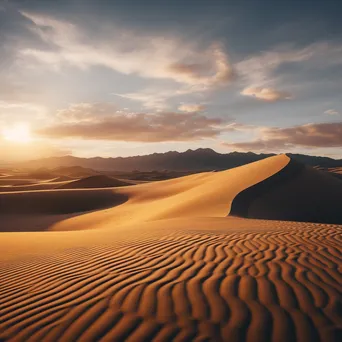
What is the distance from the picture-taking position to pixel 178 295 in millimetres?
3428

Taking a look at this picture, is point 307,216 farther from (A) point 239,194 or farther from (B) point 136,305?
(B) point 136,305

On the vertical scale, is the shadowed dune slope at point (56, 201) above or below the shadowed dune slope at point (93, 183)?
below

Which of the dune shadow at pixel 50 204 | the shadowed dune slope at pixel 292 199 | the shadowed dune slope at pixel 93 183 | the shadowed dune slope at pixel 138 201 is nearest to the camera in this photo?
the shadowed dune slope at pixel 292 199

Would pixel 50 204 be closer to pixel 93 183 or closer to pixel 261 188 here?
pixel 93 183

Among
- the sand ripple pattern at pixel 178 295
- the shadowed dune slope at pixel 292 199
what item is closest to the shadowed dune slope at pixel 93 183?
the shadowed dune slope at pixel 292 199

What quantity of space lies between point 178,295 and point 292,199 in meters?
14.8

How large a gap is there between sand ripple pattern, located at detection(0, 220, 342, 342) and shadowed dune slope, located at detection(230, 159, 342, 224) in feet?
29.4

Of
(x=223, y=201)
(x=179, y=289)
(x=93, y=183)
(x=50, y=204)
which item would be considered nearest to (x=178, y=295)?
(x=179, y=289)

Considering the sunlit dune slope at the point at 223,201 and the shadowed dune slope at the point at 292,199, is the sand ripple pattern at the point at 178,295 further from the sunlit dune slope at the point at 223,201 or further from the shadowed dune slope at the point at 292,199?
the shadowed dune slope at the point at 292,199

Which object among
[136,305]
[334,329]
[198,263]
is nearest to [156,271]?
[198,263]

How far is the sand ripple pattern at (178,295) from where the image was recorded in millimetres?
2756

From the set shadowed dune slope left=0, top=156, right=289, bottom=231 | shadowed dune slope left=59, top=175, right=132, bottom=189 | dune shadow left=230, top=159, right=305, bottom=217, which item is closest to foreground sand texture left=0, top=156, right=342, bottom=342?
dune shadow left=230, top=159, right=305, bottom=217

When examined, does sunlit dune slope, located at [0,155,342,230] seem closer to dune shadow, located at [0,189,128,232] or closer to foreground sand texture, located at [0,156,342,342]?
dune shadow, located at [0,189,128,232]

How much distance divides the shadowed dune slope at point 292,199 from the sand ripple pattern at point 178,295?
29.4 ft
